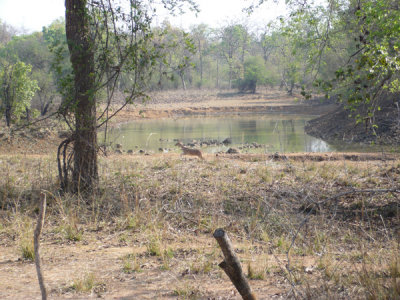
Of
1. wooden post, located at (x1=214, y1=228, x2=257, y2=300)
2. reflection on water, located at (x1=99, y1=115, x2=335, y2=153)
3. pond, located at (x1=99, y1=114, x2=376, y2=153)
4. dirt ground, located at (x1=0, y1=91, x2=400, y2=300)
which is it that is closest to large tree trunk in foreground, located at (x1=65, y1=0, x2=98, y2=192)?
dirt ground, located at (x1=0, y1=91, x2=400, y2=300)

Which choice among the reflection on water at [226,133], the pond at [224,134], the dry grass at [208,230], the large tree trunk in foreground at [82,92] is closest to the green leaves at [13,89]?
the pond at [224,134]

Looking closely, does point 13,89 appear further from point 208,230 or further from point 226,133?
point 208,230

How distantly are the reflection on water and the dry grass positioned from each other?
6898 mm

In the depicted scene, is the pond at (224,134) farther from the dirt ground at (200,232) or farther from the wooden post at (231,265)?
the wooden post at (231,265)

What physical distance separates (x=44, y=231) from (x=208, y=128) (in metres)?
21.6

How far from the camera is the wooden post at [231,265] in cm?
256

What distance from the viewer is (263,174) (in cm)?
847

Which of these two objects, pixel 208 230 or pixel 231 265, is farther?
pixel 208 230

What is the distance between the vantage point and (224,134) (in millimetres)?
23609

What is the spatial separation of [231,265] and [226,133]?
21585mm

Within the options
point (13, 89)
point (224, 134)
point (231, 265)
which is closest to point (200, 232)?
point (231, 265)

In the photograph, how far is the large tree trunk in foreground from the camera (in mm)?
6473

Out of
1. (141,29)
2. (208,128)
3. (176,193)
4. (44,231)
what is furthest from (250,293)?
(208,128)

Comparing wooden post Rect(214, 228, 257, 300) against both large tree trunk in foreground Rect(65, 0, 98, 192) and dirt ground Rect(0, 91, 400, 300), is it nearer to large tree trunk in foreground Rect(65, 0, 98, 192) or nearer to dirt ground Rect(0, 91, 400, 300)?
dirt ground Rect(0, 91, 400, 300)
